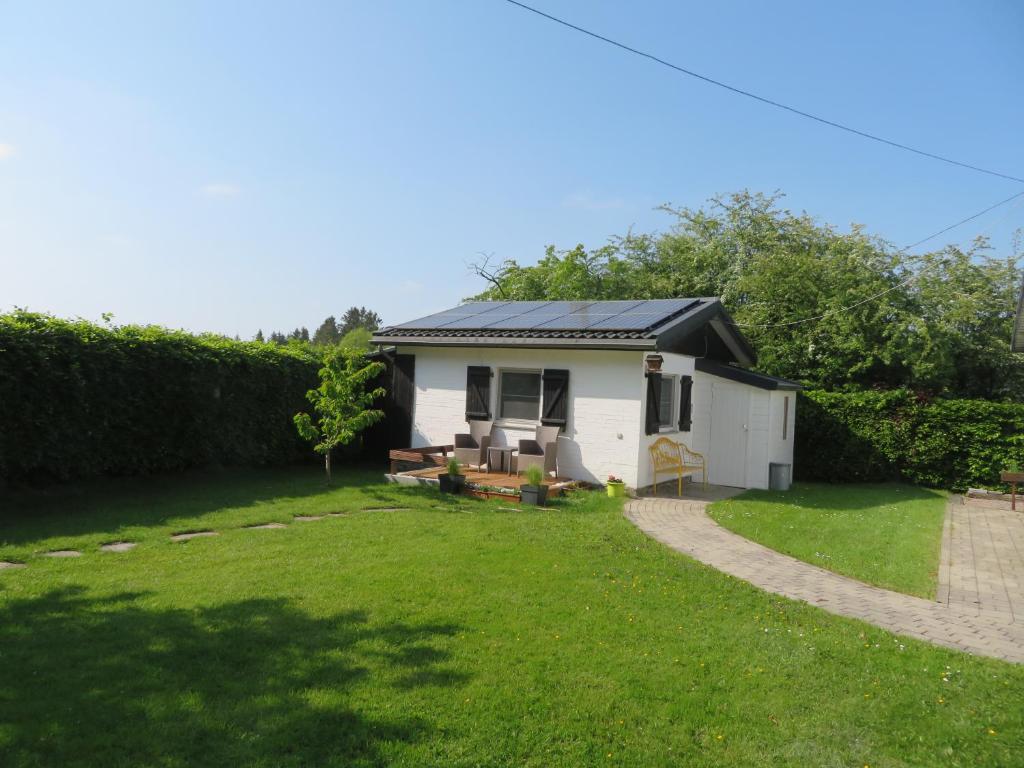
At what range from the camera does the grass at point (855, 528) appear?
25.4ft

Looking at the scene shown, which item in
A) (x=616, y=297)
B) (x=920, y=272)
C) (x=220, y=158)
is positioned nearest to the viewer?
(x=220, y=158)

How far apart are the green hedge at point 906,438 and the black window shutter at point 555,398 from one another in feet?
22.7

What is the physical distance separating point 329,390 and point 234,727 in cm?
880

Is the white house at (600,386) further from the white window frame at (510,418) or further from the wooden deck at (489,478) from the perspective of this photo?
the wooden deck at (489,478)

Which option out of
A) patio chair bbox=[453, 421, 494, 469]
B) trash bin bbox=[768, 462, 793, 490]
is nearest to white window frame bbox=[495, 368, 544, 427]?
patio chair bbox=[453, 421, 494, 469]

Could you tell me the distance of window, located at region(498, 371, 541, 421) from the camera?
13.6m

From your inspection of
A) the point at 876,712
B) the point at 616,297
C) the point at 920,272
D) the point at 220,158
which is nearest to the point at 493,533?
the point at 876,712

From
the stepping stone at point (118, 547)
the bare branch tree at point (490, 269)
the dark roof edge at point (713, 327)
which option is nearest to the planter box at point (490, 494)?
the dark roof edge at point (713, 327)

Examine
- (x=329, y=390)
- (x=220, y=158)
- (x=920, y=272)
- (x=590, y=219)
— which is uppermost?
(x=590, y=219)

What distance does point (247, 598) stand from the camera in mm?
5461

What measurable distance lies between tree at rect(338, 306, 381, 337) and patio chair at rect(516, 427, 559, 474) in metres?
83.7

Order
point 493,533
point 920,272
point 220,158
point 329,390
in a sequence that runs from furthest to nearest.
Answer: point 920,272
point 329,390
point 220,158
point 493,533

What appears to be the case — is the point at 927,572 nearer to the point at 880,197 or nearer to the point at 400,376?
the point at 400,376

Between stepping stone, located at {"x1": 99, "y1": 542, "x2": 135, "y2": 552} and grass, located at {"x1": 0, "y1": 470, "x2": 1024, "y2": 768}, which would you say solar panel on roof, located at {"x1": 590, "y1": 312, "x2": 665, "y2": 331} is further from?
stepping stone, located at {"x1": 99, "y1": 542, "x2": 135, "y2": 552}
